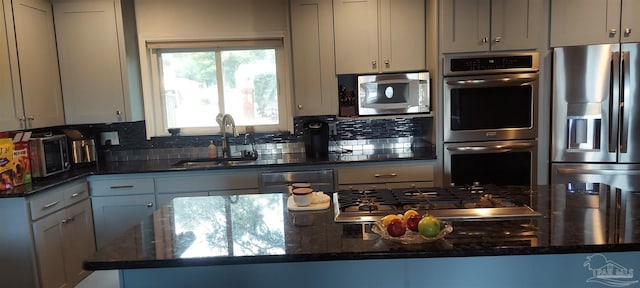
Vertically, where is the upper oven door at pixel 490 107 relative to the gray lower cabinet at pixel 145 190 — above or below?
above

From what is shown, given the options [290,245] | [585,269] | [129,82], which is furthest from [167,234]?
[129,82]

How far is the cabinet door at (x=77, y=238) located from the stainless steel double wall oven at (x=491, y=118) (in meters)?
2.81

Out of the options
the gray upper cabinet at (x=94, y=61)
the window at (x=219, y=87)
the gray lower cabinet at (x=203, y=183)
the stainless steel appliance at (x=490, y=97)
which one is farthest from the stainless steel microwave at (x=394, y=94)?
the gray upper cabinet at (x=94, y=61)

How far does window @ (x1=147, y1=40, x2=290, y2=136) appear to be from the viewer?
388cm

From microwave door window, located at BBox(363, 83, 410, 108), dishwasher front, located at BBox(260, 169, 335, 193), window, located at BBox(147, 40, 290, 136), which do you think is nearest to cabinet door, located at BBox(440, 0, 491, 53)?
microwave door window, located at BBox(363, 83, 410, 108)

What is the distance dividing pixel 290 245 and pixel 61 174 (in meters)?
2.54

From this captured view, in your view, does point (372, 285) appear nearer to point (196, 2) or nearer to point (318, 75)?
point (318, 75)

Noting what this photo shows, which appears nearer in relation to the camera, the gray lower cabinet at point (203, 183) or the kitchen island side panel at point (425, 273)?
the kitchen island side panel at point (425, 273)

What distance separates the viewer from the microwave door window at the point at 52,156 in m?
3.09

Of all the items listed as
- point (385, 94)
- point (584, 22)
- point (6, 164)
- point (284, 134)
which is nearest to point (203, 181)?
point (284, 134)

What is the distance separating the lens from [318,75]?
3.58 metres

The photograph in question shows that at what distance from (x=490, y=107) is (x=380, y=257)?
2.27 meters

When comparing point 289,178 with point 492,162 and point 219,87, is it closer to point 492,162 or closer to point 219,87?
point 219,87
